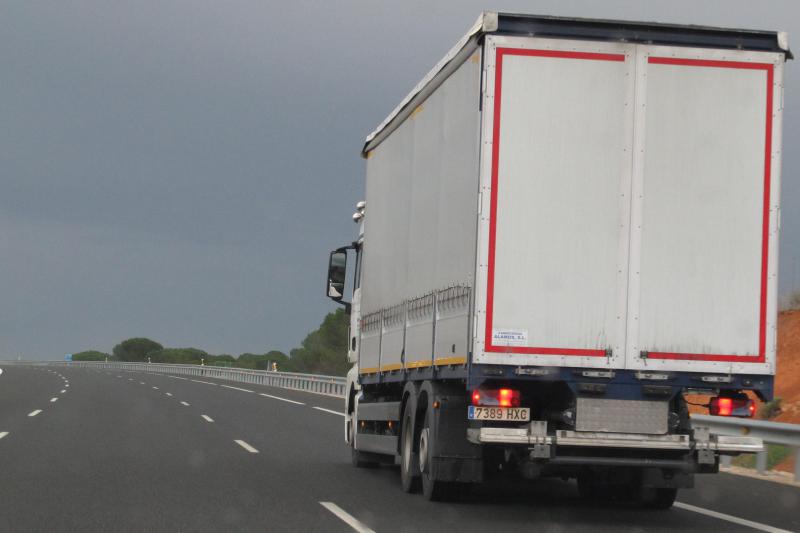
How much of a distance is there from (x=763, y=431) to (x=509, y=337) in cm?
638

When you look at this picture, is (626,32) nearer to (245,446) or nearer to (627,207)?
(627,207)

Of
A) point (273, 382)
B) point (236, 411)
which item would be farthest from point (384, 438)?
point (273, 382)

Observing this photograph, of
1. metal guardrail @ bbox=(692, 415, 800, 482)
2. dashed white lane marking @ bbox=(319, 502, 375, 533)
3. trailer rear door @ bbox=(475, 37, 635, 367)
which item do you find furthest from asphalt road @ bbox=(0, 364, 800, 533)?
trailer rear door @ bbox=(475, 37, 635, 367)

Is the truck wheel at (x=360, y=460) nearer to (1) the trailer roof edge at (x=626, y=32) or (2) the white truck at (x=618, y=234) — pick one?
(2) the white truck at (x=618, y=234)

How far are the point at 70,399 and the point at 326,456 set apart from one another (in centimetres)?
1720

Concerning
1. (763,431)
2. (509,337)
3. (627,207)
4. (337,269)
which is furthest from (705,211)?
(337,269)

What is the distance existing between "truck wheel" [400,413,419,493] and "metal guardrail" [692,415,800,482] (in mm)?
3283

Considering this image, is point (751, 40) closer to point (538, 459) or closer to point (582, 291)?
point (582, 291)

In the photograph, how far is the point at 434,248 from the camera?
11.6 metres

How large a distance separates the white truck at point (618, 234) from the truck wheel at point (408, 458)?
2070 millimetres

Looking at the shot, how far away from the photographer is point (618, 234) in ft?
32.9

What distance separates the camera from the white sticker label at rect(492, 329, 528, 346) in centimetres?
991

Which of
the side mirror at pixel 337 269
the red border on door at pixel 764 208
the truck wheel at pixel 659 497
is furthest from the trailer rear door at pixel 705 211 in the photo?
the side mirror at pixel 337 269

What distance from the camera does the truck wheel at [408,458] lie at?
40.0ft
